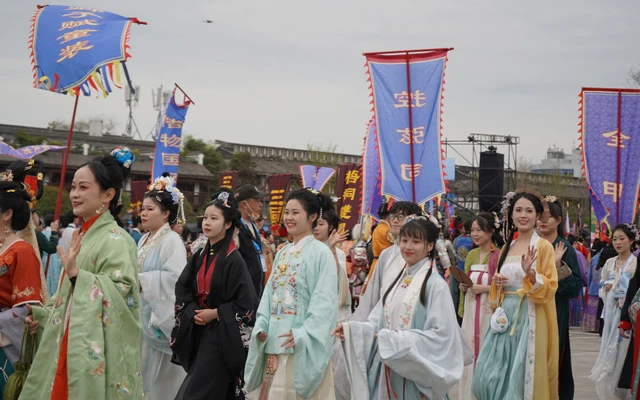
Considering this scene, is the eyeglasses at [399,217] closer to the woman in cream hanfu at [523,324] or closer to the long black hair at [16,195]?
the woman in cream hanfu at [523,324]

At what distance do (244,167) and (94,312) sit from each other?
36.4 metres

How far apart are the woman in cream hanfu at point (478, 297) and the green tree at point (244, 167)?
32379 millimetres

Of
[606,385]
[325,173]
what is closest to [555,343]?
[606,385]

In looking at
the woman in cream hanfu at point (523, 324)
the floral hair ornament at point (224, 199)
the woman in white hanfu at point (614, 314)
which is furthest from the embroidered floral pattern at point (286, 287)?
the woman in white hanfu at point (614, 314)

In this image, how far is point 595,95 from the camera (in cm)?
992

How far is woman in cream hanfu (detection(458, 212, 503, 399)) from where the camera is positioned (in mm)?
7855

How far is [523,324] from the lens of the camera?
22.6ft

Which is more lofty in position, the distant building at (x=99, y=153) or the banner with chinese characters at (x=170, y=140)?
the distant building at (x=99, y=153)

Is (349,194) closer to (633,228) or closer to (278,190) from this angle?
(278,190)

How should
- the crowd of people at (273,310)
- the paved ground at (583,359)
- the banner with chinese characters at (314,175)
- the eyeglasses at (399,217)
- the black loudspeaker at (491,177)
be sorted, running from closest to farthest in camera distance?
the crowd of people at (273,310)
the eyeglasses at (399,217)
the paved ground at (583,359)
the banner with chinese characters at (314,175)
the black loudspeaker at (491,177)

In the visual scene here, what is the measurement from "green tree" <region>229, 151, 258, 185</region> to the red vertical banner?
23267 millimetres

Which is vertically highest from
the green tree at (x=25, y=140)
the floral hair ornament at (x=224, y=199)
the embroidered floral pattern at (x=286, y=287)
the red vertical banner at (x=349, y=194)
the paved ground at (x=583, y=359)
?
the green tree at (x=25, y=140)

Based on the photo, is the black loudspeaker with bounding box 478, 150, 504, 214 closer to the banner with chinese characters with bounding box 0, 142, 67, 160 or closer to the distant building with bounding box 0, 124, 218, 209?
the distant building with bounding box 0, 124, 218, 209

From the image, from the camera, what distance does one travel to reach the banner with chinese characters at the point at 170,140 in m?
17.1
